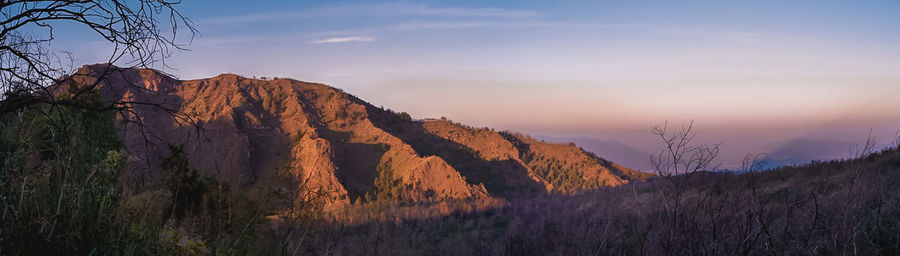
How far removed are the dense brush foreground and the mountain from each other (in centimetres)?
26

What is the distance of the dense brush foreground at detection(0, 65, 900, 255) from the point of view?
15.0 feet

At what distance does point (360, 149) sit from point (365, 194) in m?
9.51

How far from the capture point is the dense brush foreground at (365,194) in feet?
15.0

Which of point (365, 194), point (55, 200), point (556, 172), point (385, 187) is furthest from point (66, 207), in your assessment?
point (556, 172)

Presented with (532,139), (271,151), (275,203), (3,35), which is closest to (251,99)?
(271,151)

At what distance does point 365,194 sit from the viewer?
44.6 meters

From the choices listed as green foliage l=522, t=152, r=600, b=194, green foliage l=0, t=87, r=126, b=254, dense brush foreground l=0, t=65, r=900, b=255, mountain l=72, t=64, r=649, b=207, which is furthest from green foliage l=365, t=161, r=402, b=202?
green foliage l=0, t=87, r=126, b=254

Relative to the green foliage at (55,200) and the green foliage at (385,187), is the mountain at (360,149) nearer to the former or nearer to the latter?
the green foliage at (385,187)

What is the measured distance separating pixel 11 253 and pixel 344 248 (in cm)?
809

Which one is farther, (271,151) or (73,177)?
(271,151)

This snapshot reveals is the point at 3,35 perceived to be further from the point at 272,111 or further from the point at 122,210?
the point at 272,111

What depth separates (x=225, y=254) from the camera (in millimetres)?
5902

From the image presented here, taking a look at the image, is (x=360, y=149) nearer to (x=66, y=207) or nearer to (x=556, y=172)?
(x=556, y=172)

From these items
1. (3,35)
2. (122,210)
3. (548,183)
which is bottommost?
(548,183)
